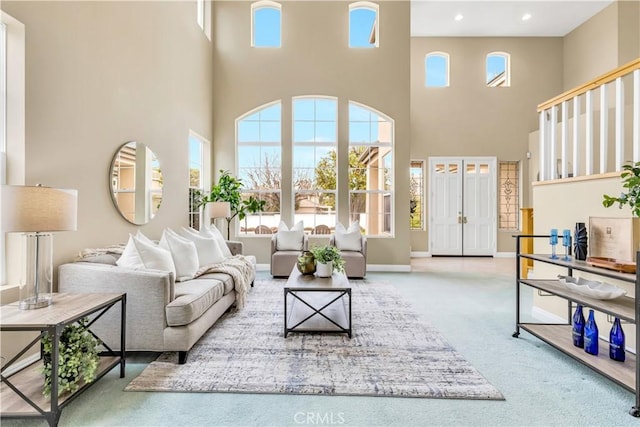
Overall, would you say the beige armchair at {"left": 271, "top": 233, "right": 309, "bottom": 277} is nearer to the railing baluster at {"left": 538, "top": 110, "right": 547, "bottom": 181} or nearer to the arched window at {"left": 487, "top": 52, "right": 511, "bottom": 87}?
the railing baluster at {"left": 538, "top": 110, "right": 547, "bottom": 181}

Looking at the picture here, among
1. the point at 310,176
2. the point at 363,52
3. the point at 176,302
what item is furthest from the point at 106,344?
the point at 363,52

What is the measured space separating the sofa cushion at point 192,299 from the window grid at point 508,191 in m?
7.53

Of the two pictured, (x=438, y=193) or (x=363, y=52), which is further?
(x=438, y=193)

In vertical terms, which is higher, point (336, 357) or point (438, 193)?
point (438, 193)

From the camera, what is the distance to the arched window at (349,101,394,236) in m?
6.49

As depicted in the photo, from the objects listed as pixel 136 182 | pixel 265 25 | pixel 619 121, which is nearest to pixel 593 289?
pixel 619 121

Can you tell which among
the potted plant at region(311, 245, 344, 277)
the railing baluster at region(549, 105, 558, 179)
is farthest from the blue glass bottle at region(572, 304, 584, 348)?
the potted plant at region(311, 245, 344, 277)

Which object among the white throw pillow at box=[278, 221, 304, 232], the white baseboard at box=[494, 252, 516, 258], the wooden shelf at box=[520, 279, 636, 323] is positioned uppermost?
the white throw pillow at box=[278, 221, 304, 232]

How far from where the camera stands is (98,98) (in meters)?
3.11

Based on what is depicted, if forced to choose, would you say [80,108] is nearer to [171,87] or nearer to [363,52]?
[171,87]

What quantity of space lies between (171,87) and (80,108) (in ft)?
6.15

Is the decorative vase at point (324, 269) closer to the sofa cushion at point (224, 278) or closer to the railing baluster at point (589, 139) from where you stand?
the sofa cushion at point (224, 278)

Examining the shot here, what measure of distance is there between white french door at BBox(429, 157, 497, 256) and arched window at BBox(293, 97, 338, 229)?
3.06 m

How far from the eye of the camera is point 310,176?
654cm
